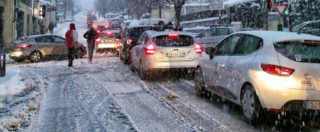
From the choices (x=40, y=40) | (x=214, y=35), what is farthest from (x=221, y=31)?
(x=40, y=40)

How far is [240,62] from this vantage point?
609 centimetres

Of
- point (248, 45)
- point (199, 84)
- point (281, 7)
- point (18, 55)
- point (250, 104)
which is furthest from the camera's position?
point (18, 55)

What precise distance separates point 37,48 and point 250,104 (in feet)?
47.8

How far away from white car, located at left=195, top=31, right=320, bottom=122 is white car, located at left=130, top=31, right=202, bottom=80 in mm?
3689

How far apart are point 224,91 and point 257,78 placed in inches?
52.3

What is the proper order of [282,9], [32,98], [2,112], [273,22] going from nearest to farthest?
[2,112]
[32,98]
[282,9]
[273,22]

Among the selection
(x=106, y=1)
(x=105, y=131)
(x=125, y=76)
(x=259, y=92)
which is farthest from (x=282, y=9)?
(x=106, y=1)

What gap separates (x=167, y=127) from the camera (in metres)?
5.71

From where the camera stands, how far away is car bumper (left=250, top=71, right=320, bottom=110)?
5125 mm

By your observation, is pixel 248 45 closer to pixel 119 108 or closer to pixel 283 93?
pixel 283 93

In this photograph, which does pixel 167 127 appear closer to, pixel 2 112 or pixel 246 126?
pixel 246 126

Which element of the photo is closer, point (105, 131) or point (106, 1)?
point (105, 131)

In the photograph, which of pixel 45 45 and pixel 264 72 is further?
pixel 45 45

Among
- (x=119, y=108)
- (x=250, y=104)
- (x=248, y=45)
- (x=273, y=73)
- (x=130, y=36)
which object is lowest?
(x=119, y=108)
